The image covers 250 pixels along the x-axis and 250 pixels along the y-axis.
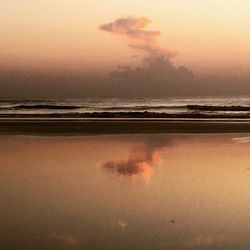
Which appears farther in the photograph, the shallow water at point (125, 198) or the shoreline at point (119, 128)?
the shoreline at point (119, 128)

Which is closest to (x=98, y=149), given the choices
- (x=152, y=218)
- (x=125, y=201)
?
(x=125, y=201)

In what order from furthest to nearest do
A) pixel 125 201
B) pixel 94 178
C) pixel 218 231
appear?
pixel 94 178 → pixel 125 201 → pixel 218 231

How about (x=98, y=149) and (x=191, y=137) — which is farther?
(x=191, y=137)

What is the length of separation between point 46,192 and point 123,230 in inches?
83.9

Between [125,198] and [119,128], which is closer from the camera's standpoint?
[125,198]

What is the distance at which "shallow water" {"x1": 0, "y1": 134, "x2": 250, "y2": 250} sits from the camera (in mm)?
5027

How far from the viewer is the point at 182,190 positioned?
23.7 feet

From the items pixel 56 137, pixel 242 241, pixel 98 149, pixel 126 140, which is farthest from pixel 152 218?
pixel 56 137

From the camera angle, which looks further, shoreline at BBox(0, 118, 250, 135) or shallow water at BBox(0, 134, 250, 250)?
shoreline at BBox(0, 118, 250, 135)

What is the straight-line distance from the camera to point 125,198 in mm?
6703

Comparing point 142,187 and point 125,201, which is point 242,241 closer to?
point 125,201

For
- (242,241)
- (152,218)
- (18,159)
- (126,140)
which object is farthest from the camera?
(126,140)

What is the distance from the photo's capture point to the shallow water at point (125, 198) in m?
5.03

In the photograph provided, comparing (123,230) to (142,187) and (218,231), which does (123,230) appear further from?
(142,187)
